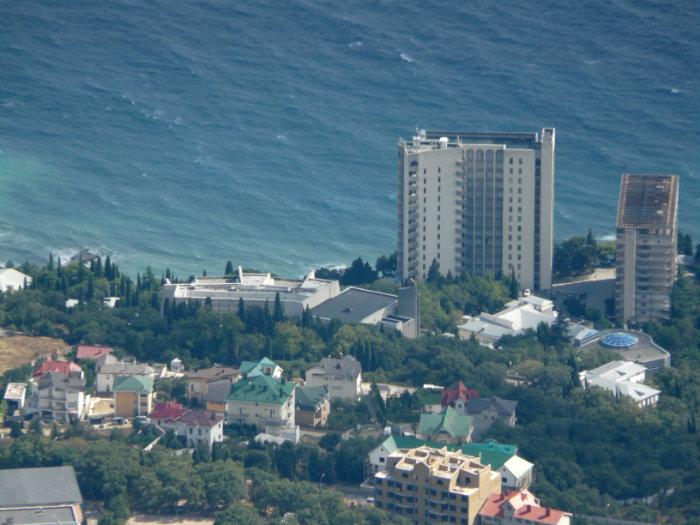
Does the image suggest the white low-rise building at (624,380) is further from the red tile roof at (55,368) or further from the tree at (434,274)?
the red tile roof at (55,368)

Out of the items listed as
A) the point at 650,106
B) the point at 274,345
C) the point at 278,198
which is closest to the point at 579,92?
the point at 650,106

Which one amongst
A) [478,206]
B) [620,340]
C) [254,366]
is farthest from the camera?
[478,206]

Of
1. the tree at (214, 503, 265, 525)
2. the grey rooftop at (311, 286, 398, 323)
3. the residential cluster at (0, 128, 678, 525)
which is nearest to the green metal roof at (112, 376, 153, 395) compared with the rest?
the residential cluster at (0, 128, 678, 525)

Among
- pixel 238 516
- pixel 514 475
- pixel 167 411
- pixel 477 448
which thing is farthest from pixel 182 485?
pixel 514 475

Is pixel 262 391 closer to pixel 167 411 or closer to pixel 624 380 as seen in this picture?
pixel 167 411

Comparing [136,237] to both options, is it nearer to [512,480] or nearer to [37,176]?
[37,176]

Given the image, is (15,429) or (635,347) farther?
(635,347)
